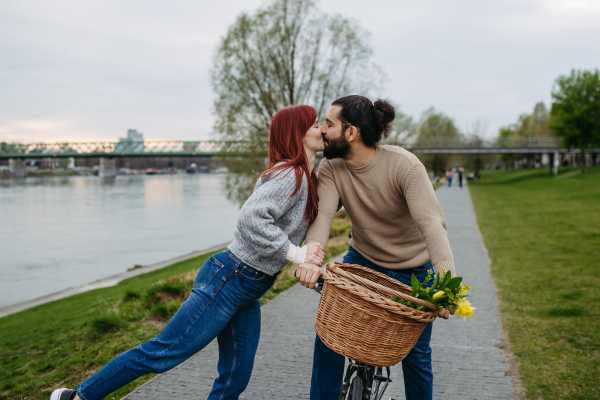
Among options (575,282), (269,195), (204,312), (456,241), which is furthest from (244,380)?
(456,241)

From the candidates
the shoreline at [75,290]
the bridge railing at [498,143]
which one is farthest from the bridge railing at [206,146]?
the shoreline at [75,290]

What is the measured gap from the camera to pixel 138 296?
22.0 ft

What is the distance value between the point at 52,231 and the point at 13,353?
2012 cm

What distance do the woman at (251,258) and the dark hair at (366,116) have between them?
0.52ft

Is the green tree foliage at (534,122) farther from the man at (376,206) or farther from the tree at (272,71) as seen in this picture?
the man at (376,206)

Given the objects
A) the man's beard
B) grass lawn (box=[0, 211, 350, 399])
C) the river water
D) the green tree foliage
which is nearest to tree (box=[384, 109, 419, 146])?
the river water

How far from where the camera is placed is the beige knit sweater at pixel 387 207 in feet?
7.39

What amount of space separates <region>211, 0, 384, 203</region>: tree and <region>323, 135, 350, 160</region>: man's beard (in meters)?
19.3

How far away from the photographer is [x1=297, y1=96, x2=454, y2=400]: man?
7.44 ft

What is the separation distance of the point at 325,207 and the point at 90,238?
20.7 metres

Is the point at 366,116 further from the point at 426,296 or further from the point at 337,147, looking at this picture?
the point at 426,296

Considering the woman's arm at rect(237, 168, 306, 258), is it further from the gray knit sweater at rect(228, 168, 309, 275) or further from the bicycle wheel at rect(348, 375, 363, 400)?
the bicycle wheel at rect(348, 375, 363, 400)

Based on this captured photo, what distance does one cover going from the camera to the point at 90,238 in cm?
2078

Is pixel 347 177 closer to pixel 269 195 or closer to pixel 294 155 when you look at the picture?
pixel 294 155
